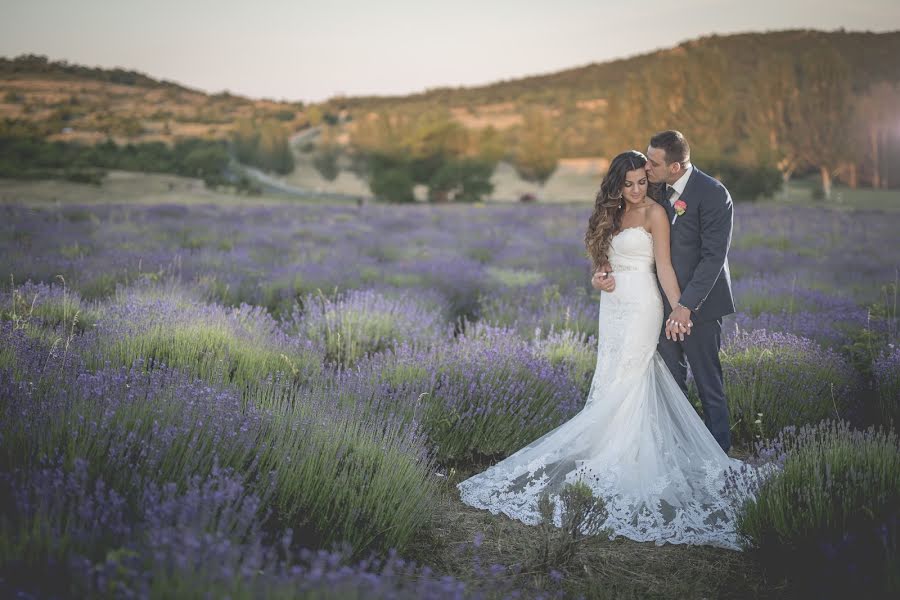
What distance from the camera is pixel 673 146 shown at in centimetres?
395

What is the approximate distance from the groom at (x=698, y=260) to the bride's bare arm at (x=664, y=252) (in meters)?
0.06

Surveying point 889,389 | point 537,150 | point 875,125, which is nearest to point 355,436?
point 889,389

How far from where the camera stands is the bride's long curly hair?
3.93m

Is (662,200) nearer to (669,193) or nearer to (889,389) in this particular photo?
(669,193)

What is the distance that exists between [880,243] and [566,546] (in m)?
12.9

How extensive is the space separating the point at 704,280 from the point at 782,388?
1.45m

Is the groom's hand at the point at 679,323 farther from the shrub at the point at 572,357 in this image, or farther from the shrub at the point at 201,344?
the shrub at the point at 201,344

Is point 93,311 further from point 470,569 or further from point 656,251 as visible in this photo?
point 656,251

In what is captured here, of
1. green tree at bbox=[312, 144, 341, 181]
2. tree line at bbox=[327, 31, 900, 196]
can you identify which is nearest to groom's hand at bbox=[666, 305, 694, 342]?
tree line at bbox=[327, 31, 900, 196]

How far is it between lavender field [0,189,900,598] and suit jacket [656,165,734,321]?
0.89 meters

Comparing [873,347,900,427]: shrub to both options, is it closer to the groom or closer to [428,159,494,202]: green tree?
the groom

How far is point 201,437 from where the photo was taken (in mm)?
2748

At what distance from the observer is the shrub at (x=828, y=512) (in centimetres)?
252

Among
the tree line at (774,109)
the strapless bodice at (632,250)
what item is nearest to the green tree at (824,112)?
the tree line at (774,109)
